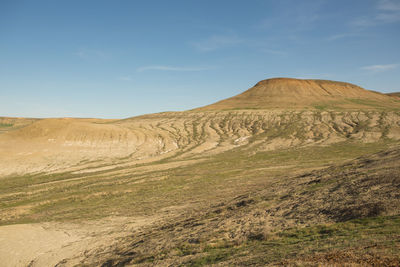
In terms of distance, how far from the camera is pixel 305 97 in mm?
124875

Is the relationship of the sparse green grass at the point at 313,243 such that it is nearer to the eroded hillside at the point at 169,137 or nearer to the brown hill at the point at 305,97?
the eroded hillside at the point at 169,137

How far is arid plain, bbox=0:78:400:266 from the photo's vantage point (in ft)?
39.5

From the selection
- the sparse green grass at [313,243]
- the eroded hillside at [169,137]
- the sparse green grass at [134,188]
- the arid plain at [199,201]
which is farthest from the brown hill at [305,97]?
the sparse green grass at [313,243]

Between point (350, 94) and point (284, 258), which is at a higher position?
point (350, 94)

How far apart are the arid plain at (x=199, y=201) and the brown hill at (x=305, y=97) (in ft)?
143

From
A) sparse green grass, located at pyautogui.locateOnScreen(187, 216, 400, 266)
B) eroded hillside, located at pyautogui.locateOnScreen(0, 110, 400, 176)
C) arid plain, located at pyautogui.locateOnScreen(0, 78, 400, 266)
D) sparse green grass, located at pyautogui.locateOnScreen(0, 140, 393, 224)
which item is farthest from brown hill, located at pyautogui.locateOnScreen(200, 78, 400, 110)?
sparse green grass, located at pyautogui.locateOnScreen(187, 216, 400, 266)

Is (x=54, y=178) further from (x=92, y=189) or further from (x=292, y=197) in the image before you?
(x=292, y=197)

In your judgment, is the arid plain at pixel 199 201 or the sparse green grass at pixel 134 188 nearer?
the arid plain at pixel 199 201

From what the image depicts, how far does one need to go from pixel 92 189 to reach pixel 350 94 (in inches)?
5247

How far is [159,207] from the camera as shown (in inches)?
957

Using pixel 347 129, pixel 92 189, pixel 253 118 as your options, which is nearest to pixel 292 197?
pixel 92 189

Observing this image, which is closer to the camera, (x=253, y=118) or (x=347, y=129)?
(x=347, y=129)

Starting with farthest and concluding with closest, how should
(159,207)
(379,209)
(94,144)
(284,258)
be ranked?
(94,144), (159,207), (379,209), (284,258)

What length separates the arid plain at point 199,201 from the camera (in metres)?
12.1
